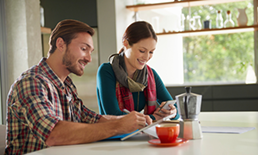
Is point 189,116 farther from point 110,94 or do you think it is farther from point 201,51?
point 201,51

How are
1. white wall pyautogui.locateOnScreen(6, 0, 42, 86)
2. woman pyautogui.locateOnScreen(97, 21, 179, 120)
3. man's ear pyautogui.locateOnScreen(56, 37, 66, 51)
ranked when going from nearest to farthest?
1. man's ear pyautogui.locateOnScreen(56, 37, 66, 51)
2. woman pyautogui.locateOnScreen(97, 21, 179, 120)
3. white wall pyautogui.locateOnScreen(6, 0, 42, 86)

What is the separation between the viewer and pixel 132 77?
204 cm

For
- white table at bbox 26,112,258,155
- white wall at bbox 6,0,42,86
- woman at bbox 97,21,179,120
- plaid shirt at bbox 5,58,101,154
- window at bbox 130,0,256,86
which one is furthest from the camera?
window at bbox 130,0,256,86

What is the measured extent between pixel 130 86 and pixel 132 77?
160 millimetres

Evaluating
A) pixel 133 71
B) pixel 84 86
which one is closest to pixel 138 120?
pixel 133 71

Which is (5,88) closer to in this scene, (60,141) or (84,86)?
(84,86)

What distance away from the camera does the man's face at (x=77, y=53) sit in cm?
133

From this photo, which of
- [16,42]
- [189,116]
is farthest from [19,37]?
[189,116]

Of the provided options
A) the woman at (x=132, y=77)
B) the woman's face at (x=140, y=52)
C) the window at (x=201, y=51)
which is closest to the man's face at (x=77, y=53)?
the woman at (x=132, y=77)

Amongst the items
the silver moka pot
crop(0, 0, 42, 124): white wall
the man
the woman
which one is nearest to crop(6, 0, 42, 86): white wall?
crop(0, 0, 42, 124): white wall

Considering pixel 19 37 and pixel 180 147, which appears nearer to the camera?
pixel 180 147

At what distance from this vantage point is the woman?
187cm

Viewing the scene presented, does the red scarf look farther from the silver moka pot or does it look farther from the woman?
the silver moka pot

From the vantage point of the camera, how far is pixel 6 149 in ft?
3.92
